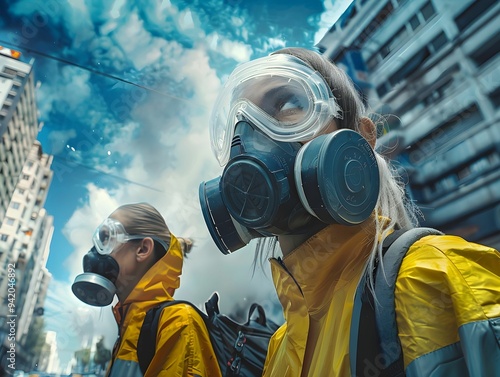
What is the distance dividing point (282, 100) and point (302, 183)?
0.95ft

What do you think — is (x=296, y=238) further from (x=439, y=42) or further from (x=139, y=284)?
(x=139, y=284)

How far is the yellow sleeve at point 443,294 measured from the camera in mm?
610

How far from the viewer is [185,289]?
1.87 metres

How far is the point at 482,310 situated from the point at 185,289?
1451 mm

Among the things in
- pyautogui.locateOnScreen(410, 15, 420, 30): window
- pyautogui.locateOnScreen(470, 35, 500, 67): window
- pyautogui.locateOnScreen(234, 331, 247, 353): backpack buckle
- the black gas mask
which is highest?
pyautogui.locateOnScreen(410, 15, 420, 30): window

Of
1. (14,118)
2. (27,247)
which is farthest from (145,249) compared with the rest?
(14,118)

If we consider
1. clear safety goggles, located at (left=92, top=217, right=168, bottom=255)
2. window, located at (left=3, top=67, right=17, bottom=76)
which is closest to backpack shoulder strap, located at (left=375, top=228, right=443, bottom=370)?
clear safety goggles, located at (left=92, top=217, right=168, bottom=255)

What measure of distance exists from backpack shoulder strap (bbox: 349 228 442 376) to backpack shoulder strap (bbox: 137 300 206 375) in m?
1.02

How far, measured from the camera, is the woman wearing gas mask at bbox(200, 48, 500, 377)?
0.63 metres

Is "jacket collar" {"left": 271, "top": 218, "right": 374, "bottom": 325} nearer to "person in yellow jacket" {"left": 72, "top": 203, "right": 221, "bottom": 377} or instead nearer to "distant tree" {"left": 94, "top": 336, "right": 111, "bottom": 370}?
"person in yellow jacket" {"left": 72, "top": 203, "right": 221, "bottom": 377}

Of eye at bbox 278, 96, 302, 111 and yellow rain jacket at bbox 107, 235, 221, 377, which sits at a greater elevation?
eye at bbox 278, 96, 302, 111

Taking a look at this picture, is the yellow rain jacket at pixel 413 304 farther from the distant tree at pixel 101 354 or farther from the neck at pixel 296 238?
the distant tree at pixel 101 354

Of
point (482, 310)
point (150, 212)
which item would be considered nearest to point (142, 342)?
point (150, 212)

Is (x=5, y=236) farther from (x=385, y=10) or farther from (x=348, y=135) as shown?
(x=385, y=10)
